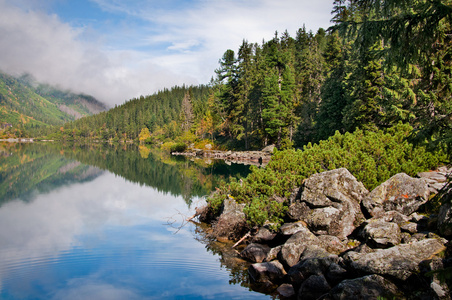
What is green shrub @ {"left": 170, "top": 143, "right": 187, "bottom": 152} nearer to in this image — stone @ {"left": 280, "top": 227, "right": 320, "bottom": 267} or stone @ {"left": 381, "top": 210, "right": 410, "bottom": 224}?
stone @ {"left": 280, "top": 227, "right": 320, "bottom": 267}

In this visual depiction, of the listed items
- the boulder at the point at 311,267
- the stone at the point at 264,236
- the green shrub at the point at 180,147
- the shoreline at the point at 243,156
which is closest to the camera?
the boulder at the point at 311,267

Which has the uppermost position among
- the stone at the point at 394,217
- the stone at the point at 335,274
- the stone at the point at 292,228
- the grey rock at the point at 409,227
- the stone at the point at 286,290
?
the stone at the point at 394,217

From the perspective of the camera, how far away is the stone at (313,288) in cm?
786

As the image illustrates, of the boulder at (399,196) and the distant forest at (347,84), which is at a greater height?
the distant forest at (347,84)

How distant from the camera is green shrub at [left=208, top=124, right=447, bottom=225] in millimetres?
12453

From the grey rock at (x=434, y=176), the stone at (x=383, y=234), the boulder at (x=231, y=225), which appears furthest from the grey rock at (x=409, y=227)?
the boulder at (x=231, y=225)

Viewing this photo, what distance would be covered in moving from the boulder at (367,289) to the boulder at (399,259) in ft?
1.03

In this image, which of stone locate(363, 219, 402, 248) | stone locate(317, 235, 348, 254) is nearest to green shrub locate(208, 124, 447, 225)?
stone locate(317, 235, 348, 254)

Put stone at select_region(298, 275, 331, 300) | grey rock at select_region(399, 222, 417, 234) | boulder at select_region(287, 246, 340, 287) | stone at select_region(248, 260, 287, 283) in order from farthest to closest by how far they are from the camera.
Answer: stone at select_region(248, 260, 287, 283) < grey rock at select_region(399, 222, 417, 234) < boulder at select_region(287, 246, 340, 287) < stone at select_region(298, 275, 331, 300)

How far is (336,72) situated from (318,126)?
22.5ft

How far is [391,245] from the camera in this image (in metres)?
8.38

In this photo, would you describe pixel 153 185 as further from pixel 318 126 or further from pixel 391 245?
pixel 391 245

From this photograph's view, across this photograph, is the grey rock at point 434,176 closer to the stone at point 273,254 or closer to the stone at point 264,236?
the stone at point 264,236

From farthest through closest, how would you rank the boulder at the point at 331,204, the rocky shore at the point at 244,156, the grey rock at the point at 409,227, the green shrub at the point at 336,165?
1. the rocky shore at the point at 244,156
2. the green shrub at the point at 336,165
3. the boulder at the point at 331,204
4. the grey rock at the point at 409,227
